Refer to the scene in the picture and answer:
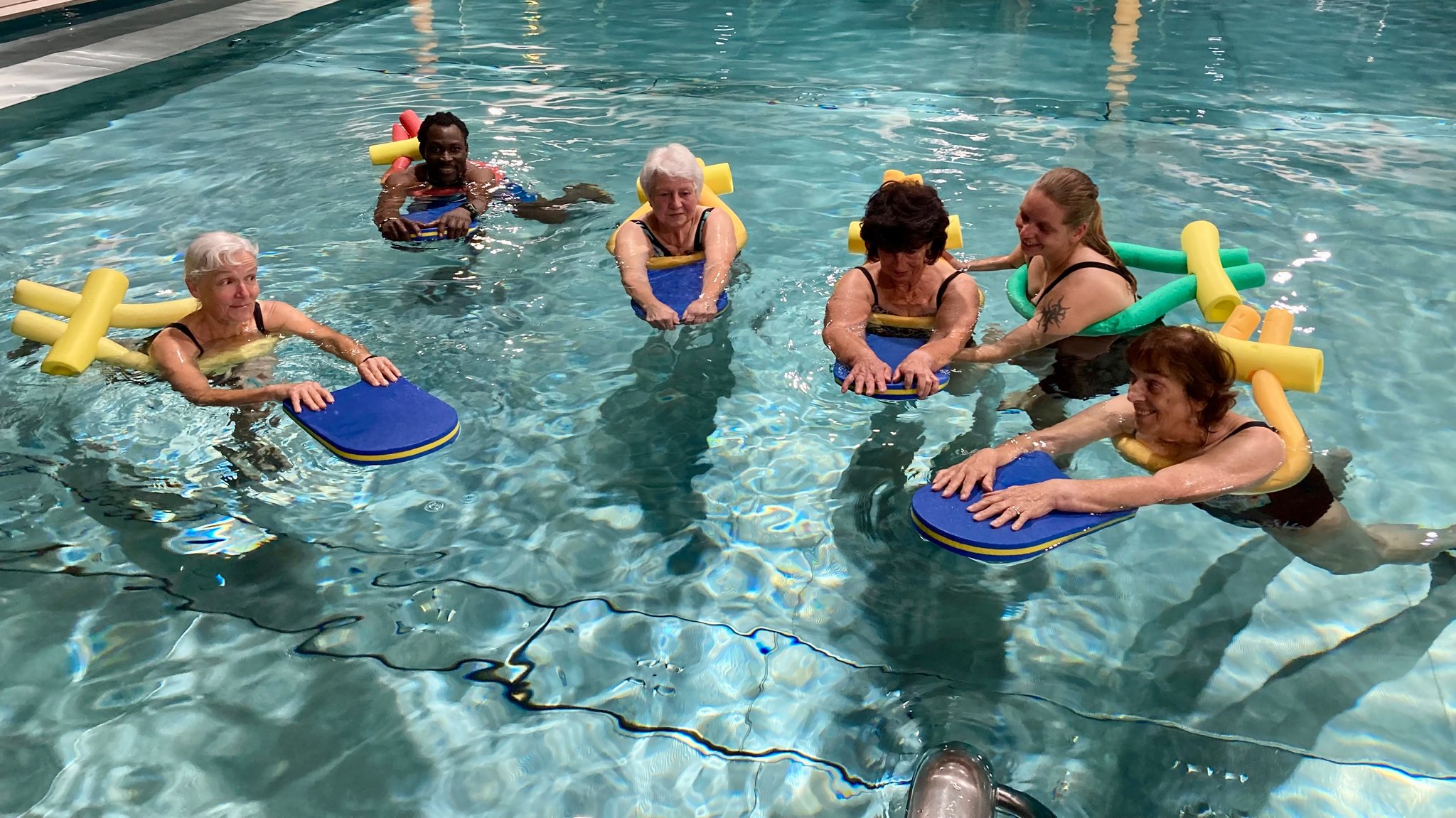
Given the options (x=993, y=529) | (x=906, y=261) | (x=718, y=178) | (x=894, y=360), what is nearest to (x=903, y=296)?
(x=906, y=261)

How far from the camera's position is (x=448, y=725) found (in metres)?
3.04

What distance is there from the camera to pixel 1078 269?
392cm

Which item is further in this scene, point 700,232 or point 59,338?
point 700,232

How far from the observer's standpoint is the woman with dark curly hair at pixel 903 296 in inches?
153

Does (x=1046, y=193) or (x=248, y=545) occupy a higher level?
(x=1046, y=193)

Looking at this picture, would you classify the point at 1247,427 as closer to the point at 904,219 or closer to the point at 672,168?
the point at 904,219

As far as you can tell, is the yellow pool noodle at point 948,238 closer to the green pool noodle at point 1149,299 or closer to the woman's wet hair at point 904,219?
the green pool noodle at point 1149,299

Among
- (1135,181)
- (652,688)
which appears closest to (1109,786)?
(652,688)

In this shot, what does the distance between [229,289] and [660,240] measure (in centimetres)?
190

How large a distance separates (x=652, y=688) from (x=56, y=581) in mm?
2101

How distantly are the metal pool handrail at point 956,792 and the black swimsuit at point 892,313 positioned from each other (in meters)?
2.41

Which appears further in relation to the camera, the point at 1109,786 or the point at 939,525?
the point at 939,525

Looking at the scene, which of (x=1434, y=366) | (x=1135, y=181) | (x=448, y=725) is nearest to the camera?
(x=448, y=725)

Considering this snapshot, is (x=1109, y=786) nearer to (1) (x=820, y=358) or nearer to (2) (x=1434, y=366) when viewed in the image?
(1) (x=820, y=358)
